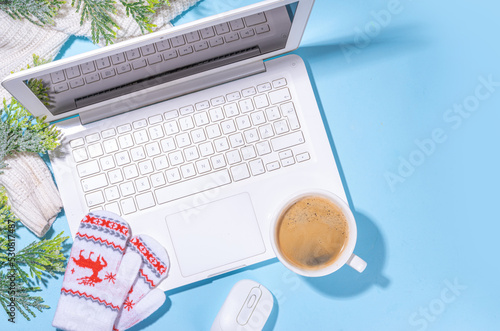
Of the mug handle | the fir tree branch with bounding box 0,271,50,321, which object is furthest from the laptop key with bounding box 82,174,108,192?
the mug handle

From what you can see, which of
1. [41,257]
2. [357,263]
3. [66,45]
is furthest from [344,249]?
[66,45]

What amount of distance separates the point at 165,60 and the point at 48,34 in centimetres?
27

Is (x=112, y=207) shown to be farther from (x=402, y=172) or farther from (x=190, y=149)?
(x=402, y=172)

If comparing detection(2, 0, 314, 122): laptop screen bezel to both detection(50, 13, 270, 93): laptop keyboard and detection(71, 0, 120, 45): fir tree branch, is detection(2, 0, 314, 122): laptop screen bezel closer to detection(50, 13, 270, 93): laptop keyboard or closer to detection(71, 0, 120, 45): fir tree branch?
detection(50, 13, 270, 93): laptop keyboard

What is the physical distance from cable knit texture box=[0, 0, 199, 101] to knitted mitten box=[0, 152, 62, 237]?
13 centimetres

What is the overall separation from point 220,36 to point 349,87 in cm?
31

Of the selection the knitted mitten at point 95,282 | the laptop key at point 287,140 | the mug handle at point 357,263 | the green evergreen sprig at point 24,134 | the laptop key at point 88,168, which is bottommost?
the mug handle at point 357,263

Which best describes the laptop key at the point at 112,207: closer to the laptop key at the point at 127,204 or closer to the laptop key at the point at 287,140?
the laptop key at the point at 127,204

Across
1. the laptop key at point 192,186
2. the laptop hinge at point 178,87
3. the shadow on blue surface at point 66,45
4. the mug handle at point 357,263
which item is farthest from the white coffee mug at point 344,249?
the shadow on blue surface at point 66,45

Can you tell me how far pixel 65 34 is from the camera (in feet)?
2.61

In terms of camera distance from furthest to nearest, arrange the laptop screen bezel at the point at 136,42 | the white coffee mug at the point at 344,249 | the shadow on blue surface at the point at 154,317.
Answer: the shadow on blue surface at the point at 154,317 < the white coffee mug at the point at 344,249 < the laptop screen bezel at the point at 136,42

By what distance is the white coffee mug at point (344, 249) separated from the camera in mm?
691

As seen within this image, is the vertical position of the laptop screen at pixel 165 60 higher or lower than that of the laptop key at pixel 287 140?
higher

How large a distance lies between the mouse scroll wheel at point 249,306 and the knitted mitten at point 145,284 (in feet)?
0.47
